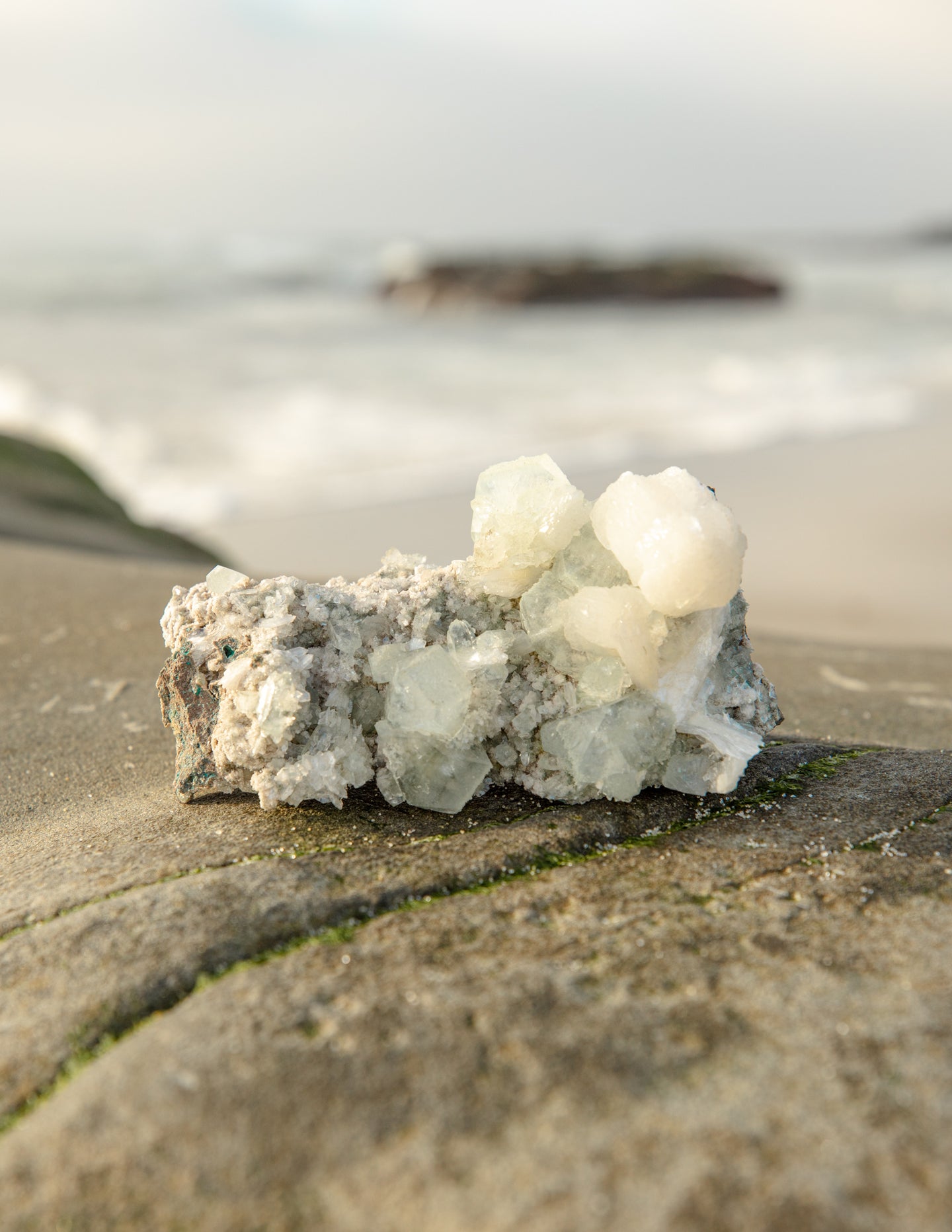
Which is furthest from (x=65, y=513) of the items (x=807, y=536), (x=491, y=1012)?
(x=491, y=1012)

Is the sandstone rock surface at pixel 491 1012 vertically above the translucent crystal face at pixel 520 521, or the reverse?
the translucent crystal face at pixel 520 521

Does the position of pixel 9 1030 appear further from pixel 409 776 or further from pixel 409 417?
pixel 409 417

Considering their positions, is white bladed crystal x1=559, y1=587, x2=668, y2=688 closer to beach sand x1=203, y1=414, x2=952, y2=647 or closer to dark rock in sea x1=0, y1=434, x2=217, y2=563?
beach sand x1=203, y1=414, x2=952, y2=647

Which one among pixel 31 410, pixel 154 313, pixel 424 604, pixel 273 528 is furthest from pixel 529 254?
pixel 424 604

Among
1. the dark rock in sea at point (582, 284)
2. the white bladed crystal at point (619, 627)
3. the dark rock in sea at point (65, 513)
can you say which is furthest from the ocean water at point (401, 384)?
the white bladed crystal at point (619, 627)

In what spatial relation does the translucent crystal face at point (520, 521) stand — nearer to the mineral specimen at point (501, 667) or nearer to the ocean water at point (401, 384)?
the mineral specimen at point (501, 667)

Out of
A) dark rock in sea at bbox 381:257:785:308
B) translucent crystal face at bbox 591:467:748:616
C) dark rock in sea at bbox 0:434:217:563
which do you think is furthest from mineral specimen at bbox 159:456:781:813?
dark rock in sea at bbox 381:257:785:308

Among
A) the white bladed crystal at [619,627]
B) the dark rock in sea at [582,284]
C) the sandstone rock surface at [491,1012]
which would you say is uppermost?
the dark rock in sea at [582,284]
